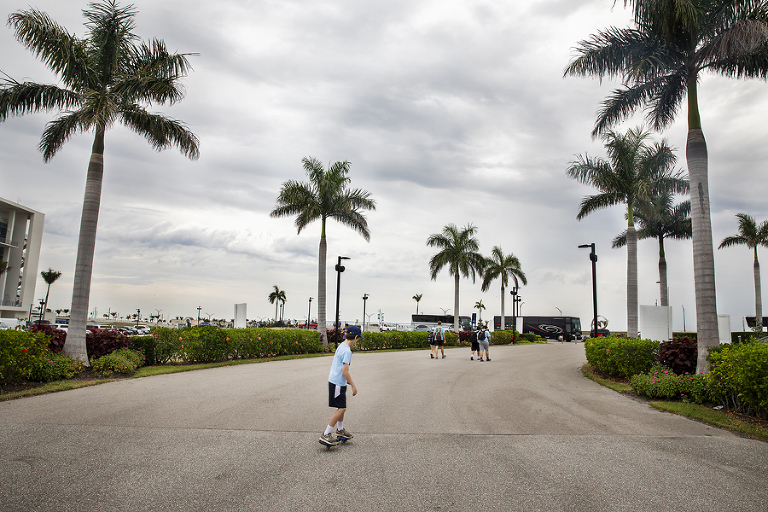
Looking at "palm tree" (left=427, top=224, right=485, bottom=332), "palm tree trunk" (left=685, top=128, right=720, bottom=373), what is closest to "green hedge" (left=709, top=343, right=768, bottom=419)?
"palm tree trunk" (left=685, top=128, right=720, bottom=373)

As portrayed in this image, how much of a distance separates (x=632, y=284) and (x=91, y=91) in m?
19.6

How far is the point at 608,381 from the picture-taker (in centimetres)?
1304

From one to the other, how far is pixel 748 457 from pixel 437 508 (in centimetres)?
454

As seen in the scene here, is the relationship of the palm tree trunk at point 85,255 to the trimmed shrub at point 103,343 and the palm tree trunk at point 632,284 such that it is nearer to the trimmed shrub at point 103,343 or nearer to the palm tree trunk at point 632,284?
the trimmed shrub at point 103,343

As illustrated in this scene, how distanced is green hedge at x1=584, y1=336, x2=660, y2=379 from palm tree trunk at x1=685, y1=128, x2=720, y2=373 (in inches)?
89.3

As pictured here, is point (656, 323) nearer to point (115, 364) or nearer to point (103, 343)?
point (115, 364)

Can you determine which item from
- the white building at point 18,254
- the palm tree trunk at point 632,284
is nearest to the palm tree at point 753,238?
the palm tree trunk at point 632,284

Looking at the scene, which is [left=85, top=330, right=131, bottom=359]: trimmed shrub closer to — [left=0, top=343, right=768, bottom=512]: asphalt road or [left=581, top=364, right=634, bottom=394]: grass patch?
[left=0, top=343, right=768, bottom=512]: asphalt road

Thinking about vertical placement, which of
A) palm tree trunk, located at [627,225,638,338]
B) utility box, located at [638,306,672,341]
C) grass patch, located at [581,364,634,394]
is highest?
palm tree trunk, located at [627,225,638,338]

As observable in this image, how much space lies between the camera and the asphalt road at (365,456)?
438cm

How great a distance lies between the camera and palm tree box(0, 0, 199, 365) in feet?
40.8

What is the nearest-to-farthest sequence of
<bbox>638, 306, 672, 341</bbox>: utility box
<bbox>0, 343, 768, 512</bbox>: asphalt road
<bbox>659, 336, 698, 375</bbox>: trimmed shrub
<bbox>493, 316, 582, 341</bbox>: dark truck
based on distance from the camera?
<bbox>0, 343, 768, 512</bbox>: asphalt road
<bbox>659, 336, 698, 375</bbox>: trimmed shrub
<bbox>638, 306, 672, 341</bbox>: utility box
<bbox>493, 316, 582, 341</bbox>: dark truck

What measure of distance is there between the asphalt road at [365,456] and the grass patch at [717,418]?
381mm

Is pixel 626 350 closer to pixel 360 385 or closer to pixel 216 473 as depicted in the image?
pixel 360 385
